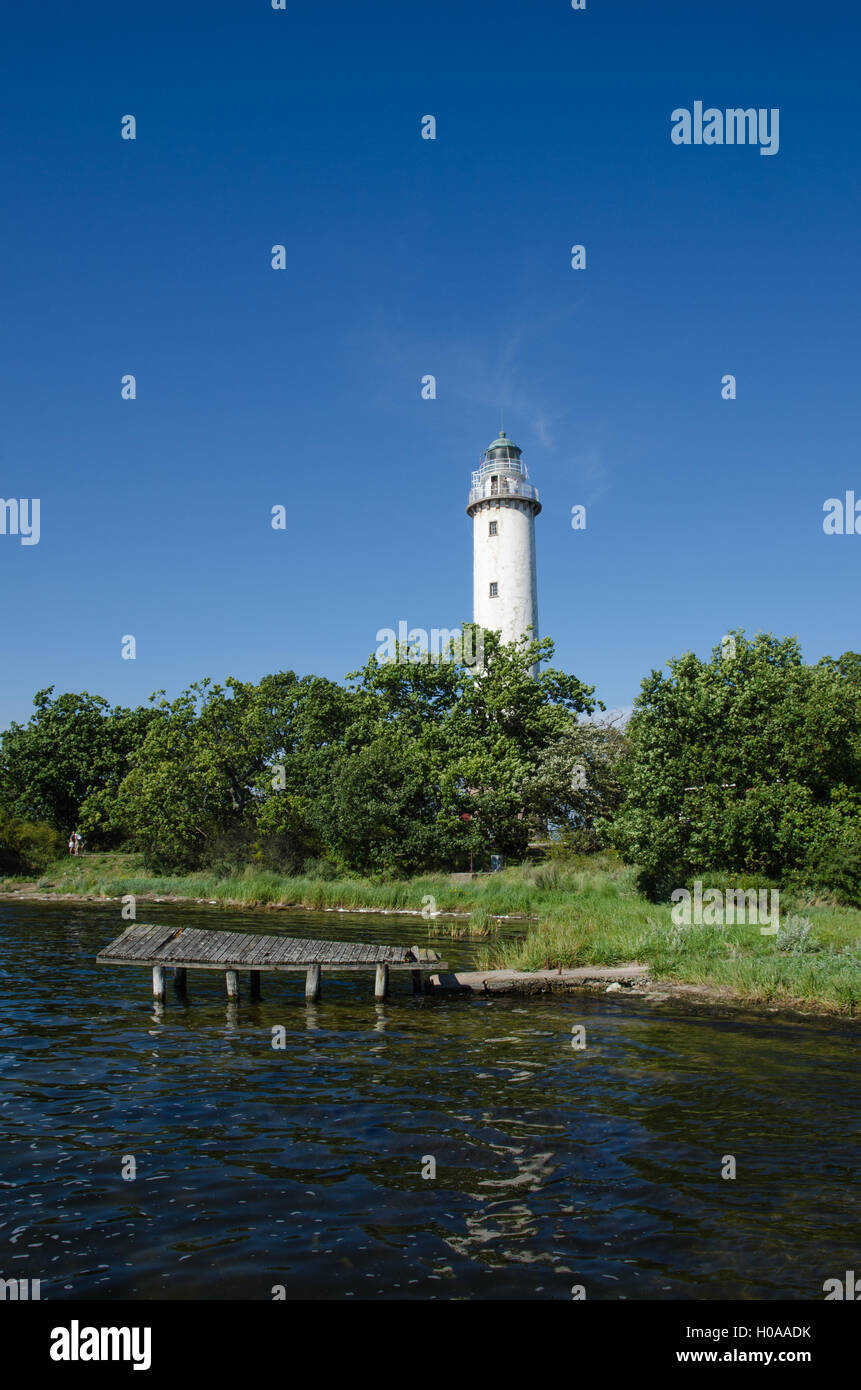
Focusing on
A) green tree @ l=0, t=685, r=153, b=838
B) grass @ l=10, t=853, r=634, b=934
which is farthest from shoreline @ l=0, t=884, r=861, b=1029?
green tree @ l=0, t=685, r=153, b=838

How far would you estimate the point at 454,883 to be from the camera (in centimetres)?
3978

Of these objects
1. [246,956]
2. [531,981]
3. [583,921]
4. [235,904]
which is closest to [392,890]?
[235,904]

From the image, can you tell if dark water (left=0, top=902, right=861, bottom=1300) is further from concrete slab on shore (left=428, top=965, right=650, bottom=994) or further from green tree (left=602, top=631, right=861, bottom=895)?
green tree (left=602, top=631, right=861, bottom=895)

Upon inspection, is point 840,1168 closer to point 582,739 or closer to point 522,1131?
point 522,1131

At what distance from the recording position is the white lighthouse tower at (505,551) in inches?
2227

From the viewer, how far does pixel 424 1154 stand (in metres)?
9.55

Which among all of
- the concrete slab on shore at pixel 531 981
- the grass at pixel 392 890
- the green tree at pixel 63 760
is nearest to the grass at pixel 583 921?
the grass at pixel 392 890

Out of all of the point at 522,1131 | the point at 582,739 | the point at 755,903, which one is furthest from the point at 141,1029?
the point at 582,739

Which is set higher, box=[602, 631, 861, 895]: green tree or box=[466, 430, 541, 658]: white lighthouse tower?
box=[466, 430, 541, 658]: white lighthouse tower

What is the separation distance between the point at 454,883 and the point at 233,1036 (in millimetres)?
25369

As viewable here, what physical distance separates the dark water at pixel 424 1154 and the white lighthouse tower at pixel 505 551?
137ft

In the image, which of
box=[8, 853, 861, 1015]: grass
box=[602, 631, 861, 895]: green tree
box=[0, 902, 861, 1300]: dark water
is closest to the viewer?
box=[0, 902, 861, 1300]: dark water

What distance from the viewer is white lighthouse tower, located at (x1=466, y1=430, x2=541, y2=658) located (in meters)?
56.6

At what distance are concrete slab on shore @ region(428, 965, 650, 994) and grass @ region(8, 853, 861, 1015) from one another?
696 mm
